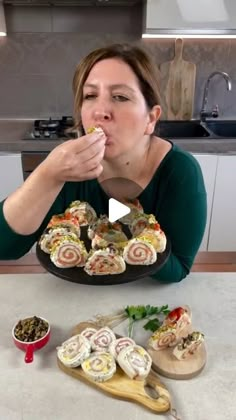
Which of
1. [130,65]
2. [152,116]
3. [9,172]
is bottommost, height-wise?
[9,172]

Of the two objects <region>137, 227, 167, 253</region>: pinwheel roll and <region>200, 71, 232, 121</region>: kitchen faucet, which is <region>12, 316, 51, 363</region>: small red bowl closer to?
<region>137, 227, 167, 253</region>: pinwheel roll

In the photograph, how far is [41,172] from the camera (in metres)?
0.71

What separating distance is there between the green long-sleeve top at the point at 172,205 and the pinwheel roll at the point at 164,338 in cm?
19

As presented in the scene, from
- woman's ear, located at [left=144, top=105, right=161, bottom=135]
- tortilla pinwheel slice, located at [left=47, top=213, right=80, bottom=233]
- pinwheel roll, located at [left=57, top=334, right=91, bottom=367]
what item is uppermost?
woman's ear, located at [left=144, top=105, right=161, bottom=135]

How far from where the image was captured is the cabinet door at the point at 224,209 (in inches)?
75.4

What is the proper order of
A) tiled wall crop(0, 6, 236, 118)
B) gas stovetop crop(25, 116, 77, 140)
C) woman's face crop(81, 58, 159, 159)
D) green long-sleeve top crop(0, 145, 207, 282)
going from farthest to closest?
1. tiled wall crop(0, 6, 236, 118)
2. gas stovetop crop(25, 116, 77, 140)
3. green long-sleeve top crop(0, 145, 207, 282)
4. woman's face crop(81, 58, 159, 159)

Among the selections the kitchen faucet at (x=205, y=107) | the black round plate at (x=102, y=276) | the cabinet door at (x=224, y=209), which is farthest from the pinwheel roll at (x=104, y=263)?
the kitchen faucet at (x=205, y=107)

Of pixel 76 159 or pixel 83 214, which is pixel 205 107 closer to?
pixel 83 214

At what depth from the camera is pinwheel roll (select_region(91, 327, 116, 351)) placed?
73cm

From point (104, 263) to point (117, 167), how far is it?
1.38 ft

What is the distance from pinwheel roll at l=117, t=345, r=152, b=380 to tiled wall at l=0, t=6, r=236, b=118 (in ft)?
6.10

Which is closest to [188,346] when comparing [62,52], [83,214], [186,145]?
[83,214]

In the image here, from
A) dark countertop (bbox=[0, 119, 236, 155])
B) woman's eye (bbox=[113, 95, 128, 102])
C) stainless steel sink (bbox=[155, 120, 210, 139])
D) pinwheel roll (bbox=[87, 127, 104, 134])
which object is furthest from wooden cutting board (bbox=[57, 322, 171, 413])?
stainless steel sink (bbox=[155, 120, 210, 139])

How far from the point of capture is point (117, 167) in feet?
3.53
